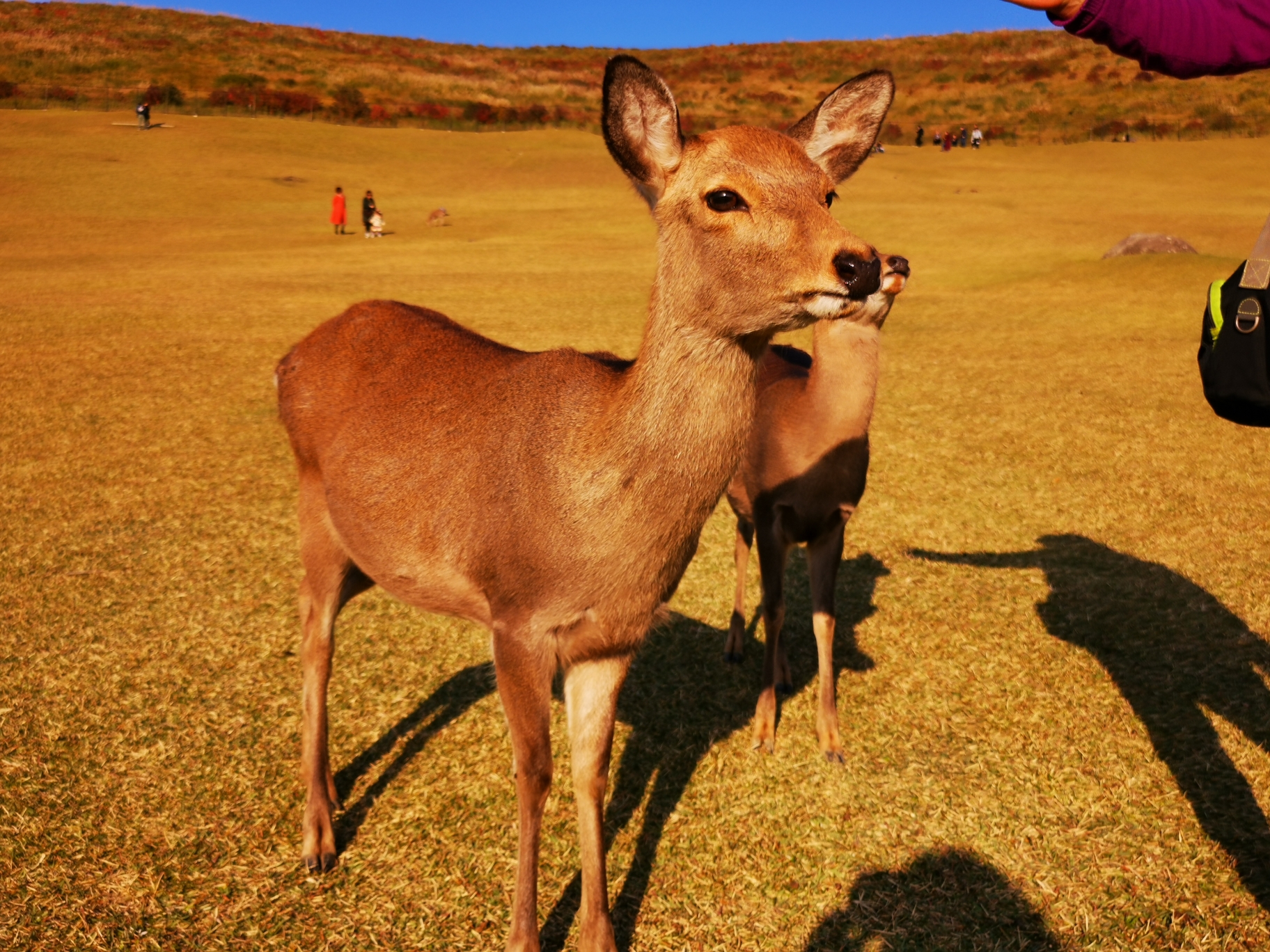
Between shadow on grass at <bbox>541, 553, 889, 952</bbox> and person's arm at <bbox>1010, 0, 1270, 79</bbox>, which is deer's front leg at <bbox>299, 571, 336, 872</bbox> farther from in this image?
person's arm at <bbox>1010, 0, 1270, 79</bbox>

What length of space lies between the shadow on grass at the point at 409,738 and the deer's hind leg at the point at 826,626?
2.04 metres

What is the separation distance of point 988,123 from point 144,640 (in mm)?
72152

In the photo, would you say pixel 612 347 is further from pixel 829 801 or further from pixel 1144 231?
pixel 1144 231

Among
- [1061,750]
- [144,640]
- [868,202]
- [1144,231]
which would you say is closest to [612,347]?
[144,640]

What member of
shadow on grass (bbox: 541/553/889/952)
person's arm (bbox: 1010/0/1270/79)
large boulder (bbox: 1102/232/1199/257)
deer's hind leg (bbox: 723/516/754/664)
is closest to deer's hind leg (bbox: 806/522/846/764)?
shadow on grass (bbox: 541/553/889/952)

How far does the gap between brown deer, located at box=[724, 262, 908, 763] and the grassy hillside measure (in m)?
59.0

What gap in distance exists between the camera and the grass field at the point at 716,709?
408 centimetres

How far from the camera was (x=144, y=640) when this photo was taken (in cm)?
614

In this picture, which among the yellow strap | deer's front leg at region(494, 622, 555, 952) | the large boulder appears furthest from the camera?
the large boulder

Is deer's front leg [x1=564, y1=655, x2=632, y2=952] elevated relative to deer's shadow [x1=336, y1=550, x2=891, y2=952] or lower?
elevated

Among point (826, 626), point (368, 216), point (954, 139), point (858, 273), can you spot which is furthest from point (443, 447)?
point (954, 139)

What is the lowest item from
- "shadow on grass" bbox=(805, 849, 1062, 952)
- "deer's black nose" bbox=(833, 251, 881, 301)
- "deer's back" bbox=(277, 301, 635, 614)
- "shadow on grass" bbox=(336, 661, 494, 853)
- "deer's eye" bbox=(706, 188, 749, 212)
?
"shadow on grass" bbox=(336, 661, 494, 853)

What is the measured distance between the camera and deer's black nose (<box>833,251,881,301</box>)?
283 centimetres

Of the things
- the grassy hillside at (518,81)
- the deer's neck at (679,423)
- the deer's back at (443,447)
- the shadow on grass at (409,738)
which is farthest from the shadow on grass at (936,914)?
the grassy hillside at (518,81)
